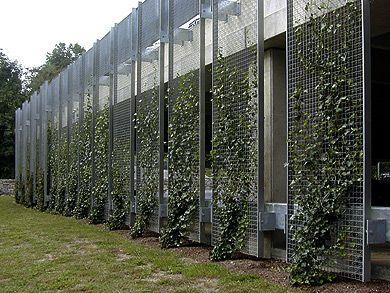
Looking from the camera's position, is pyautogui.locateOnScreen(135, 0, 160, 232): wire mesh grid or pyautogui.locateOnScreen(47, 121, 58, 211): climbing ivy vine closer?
pyautogui.locateOnScreen(135, 0, 160, 232): wire mesh grid

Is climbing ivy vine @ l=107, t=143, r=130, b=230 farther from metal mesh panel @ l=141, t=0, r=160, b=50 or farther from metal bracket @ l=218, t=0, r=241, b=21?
metal bracket @ l=218, t=0, r=241, b=21

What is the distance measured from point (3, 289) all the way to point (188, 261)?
81.7 inches

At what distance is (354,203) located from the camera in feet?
15.6

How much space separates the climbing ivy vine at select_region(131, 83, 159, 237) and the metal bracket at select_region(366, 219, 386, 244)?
4.63 meters

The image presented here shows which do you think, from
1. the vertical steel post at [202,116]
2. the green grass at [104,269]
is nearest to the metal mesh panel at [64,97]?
the green grass at [104,269]

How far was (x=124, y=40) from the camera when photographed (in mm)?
10828

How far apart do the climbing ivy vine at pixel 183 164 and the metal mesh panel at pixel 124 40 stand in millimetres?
2843

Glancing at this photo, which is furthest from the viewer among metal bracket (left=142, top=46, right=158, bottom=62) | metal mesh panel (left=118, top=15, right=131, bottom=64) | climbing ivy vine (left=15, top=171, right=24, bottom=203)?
climbing ivy vine (left=15, top=171, right=24, bottom=203)

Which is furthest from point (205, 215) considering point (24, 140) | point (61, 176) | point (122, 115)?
point (24, 140)

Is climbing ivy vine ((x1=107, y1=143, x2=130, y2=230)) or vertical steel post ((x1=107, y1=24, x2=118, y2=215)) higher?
vertical steel post ((x1=107, y1=24, x2=118, y2=215))

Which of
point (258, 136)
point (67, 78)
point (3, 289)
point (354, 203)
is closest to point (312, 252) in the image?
Answer: point (354, 203)

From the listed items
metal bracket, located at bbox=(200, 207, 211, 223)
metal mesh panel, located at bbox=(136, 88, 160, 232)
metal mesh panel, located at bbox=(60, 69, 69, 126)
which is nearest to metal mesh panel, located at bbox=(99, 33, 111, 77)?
metal mesh panel, located at bbox=(136, 88, 160, 232)

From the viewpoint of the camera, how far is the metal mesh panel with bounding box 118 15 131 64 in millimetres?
10555

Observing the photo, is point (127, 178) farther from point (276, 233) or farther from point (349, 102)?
point (349, 102)
